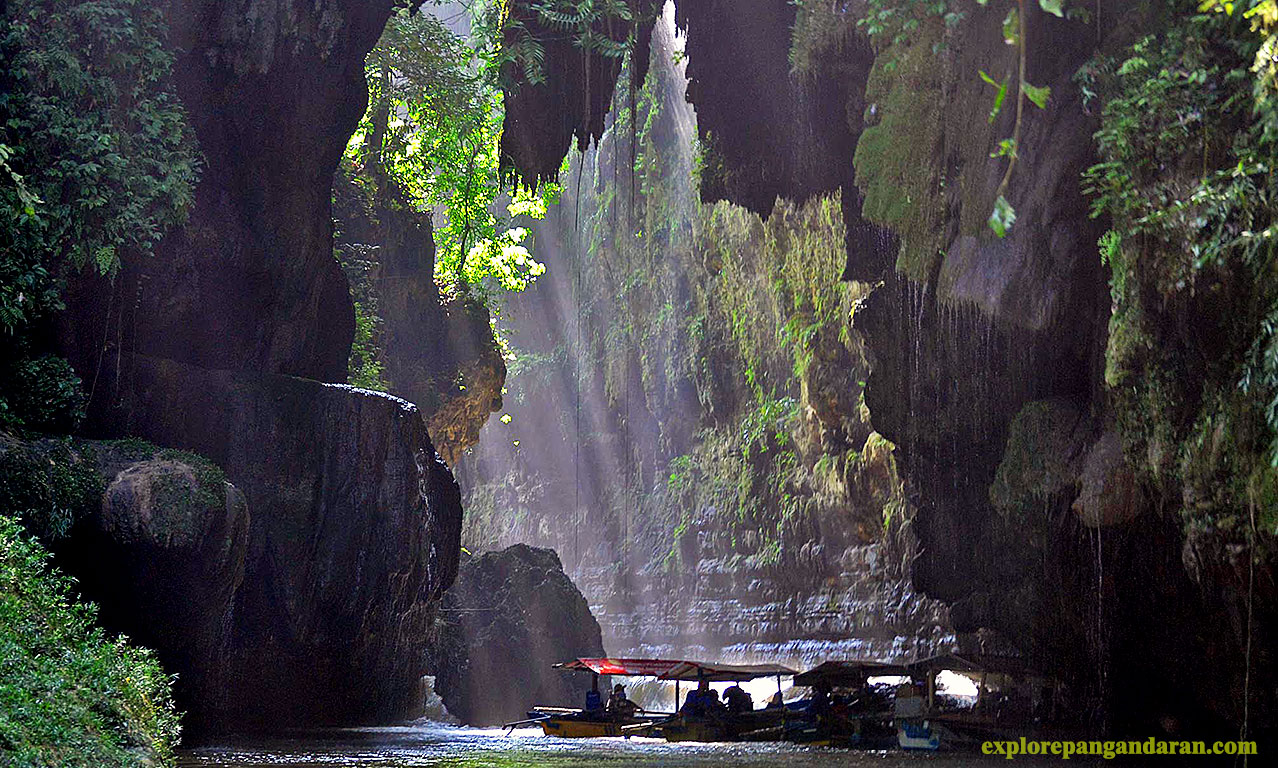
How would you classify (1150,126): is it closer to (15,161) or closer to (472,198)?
(15,161)

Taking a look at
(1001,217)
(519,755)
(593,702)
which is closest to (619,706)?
(593,702)

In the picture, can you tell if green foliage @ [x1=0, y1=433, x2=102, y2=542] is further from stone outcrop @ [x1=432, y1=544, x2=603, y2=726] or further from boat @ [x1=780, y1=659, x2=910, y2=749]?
stone outcrop @ [x1=432, y1=544, x2=603, y2=726]

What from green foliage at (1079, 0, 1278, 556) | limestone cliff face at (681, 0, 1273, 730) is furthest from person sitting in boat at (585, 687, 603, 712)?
green foliage at (1079, 0, 1278, 556)

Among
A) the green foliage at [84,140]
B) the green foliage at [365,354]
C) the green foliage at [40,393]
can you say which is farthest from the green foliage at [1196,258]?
the green foliage at [365,354]

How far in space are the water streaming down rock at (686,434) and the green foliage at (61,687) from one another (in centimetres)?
1370

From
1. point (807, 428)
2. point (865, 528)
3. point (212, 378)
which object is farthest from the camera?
point (807, 428)

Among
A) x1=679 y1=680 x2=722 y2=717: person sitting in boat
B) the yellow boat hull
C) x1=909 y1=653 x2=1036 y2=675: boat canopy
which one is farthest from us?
the yellow boat hull

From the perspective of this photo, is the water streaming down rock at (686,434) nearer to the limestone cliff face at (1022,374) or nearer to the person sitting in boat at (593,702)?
the limestone cliff face at (1022,374)

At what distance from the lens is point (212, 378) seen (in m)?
17.1

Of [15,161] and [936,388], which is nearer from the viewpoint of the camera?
[15,161]

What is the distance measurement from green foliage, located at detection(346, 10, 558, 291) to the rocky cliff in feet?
27.9

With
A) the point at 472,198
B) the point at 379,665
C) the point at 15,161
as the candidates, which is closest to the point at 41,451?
the point at 15,161

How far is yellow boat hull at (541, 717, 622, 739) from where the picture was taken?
1975 centimetres

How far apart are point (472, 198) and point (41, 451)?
14957 millimetres
